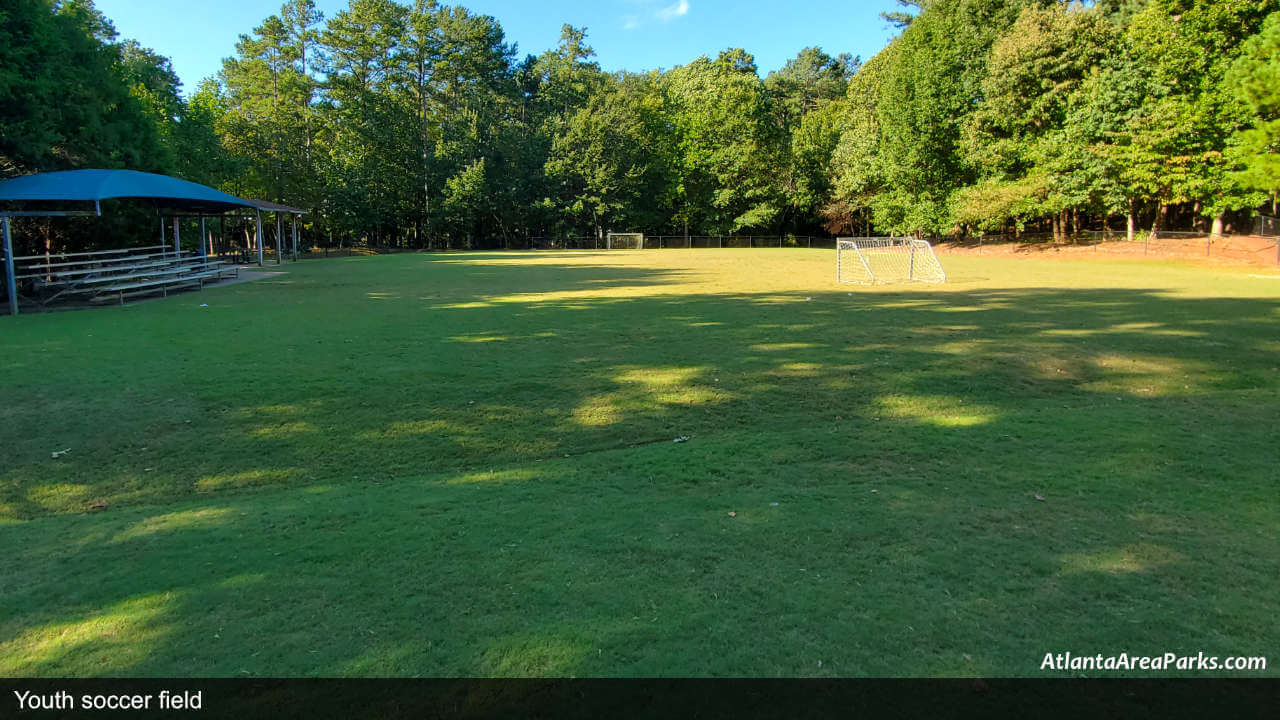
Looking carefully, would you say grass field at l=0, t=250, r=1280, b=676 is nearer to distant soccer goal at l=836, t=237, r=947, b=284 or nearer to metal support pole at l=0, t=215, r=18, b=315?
metal support pole at l=0, t=215, r=18, b=315

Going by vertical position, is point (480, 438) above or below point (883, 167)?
below

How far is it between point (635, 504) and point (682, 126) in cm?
6166

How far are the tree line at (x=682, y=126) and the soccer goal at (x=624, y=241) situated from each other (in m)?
2.07

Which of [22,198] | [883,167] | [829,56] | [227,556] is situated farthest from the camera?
[829,56]

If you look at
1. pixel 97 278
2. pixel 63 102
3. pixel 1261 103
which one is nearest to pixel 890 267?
pixel 1261 103

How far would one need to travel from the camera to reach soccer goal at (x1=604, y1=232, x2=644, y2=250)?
2227 inches

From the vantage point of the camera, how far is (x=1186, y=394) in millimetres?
7562

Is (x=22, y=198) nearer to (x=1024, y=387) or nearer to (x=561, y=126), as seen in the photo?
(x=1024, y=387)

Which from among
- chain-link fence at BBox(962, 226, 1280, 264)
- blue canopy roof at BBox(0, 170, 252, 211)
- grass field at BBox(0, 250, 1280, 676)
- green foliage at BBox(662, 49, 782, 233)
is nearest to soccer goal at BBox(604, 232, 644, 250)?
green foliage at BBox(662, 49, 782, 233)

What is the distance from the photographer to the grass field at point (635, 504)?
2963mm

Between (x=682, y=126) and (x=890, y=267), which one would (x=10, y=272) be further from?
(x=682, y=126)

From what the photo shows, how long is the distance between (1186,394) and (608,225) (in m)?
54.4

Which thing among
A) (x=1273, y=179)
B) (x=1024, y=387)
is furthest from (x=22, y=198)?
(x=1273, y=179)

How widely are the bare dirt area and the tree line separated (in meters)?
2.00
